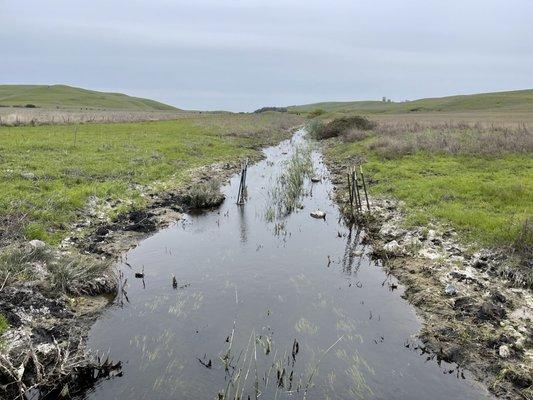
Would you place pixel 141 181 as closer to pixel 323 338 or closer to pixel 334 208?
pixel 334 208

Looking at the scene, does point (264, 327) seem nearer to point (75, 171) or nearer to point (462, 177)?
point (75, 171)

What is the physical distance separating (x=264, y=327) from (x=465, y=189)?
13.0m

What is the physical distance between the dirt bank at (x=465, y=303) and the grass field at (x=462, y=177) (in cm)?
102

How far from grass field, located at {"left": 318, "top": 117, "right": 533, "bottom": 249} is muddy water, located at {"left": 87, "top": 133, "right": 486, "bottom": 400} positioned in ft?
12.1

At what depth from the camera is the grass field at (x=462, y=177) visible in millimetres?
14469

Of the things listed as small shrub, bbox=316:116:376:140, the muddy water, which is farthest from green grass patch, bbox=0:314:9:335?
small shrub, bbox=316:116:376:140

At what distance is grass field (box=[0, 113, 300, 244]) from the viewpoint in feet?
47.3

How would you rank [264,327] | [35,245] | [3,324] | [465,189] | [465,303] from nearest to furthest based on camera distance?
[3,324]
[264,327]
[465,303]
[35,245]
[465,189]

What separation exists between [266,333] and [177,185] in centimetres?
1442

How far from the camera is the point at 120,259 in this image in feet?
43.2

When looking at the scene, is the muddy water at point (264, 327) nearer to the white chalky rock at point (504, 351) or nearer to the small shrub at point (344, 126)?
the white chalky rock at point (504, 351)

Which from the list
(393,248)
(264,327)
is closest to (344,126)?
(393,248)

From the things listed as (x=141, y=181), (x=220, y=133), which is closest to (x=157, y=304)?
(x=141, y=181)

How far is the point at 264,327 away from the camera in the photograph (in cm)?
943
